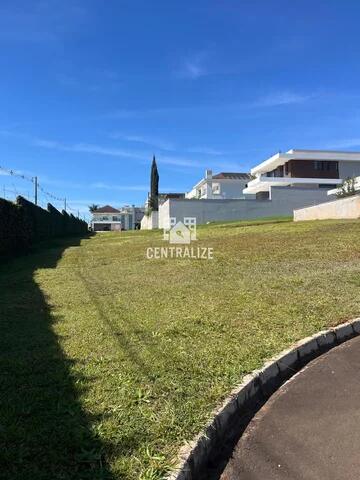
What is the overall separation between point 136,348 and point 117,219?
102 meters

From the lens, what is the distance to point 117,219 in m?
106

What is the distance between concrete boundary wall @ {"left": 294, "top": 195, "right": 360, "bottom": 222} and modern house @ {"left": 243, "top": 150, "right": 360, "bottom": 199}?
23.5 m

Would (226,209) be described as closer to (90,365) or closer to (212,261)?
(212,261)

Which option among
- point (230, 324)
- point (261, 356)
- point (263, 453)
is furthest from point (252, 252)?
point (263, 453)

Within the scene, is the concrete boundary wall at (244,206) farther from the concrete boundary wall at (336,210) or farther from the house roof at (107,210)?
the house roof at (107,210)

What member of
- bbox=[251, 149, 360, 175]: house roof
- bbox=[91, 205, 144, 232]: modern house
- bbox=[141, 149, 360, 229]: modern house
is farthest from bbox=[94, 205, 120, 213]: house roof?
bbox=[251, 149, 360, 175]: house roof

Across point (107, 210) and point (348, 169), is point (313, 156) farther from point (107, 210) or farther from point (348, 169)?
point (107, 210)

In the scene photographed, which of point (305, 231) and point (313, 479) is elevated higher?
point (305, 231)

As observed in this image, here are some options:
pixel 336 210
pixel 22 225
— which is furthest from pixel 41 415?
pixel 336 210

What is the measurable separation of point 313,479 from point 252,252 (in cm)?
1066

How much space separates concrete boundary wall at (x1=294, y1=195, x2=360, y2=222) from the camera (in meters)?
21.8

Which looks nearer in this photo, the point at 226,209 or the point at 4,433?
the point at 4,433

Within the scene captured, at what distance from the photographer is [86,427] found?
336cm

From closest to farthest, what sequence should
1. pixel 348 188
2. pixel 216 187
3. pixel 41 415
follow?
pixel 41 415 → pixel 348 188 → pixel 216 187
